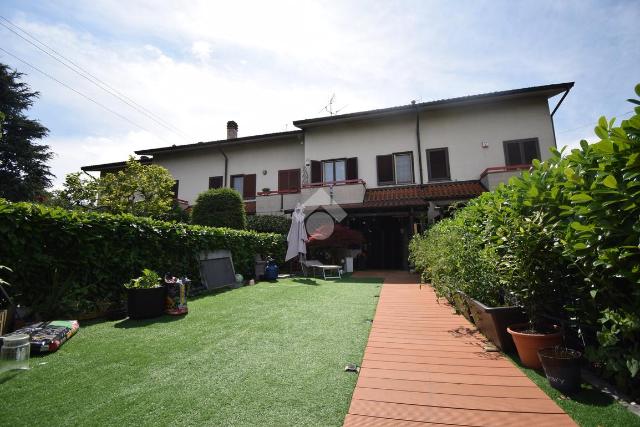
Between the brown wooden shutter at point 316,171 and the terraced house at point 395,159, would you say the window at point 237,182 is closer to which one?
the terraced house at point 395,159

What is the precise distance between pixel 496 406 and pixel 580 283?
130cm

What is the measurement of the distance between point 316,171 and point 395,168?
4.03 m

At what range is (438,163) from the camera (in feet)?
44.9

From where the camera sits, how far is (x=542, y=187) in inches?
103

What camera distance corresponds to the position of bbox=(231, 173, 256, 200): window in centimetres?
1658

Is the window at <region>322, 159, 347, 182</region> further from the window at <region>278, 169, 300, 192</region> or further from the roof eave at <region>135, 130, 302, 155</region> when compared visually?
the roof eave at <region>135, 130, 302, 155</region>

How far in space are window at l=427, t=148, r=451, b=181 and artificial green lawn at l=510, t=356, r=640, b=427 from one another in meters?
12.4

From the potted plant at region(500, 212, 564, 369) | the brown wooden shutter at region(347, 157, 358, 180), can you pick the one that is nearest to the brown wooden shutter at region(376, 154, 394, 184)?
the brown wooden shutter at region(347, 157, 358, 180)

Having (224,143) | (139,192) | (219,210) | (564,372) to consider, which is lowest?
(564,372)

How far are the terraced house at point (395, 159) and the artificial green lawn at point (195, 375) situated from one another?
9.22 meters

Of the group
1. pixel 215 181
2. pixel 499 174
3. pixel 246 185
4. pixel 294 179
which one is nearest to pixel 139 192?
pixel 215 181

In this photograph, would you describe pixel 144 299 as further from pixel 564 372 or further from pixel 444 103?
pixel 444 103

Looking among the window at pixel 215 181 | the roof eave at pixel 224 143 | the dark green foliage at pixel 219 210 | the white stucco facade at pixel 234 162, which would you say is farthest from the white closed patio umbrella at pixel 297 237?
the window at pixel 215 181

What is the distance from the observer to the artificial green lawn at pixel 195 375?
188 centimetres
